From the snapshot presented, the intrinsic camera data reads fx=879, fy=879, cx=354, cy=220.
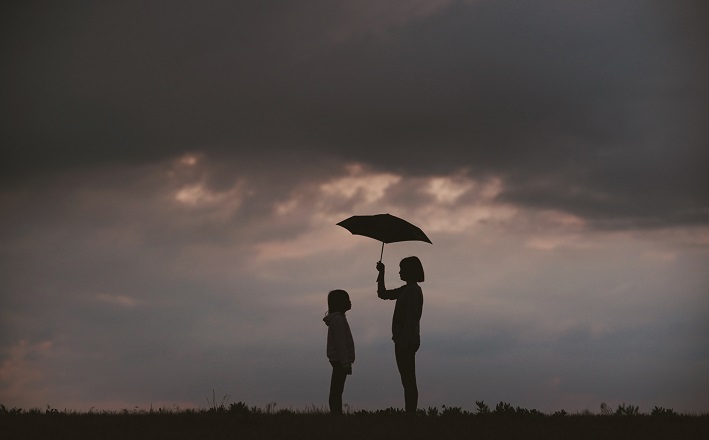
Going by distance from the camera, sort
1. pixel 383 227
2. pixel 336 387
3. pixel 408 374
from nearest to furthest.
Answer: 1. pixel 408 374
2. pixel 336 387
3. pixel 383 227

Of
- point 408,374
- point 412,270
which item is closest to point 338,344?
point 408,374

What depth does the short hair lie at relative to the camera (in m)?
15.8

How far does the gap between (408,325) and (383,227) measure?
2.06 meters

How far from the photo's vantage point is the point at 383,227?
54.7ft

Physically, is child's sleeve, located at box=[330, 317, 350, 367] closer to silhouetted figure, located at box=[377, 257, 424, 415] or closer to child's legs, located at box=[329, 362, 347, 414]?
child's legs, located at box=[329, 362, 347, 414]

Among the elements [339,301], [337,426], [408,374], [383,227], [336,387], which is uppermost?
[383,227]

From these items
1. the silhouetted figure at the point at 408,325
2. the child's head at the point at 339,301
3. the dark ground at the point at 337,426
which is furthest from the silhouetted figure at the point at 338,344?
the silhouetted figure at the point at 408,325

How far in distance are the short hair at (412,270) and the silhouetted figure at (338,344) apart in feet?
4.38

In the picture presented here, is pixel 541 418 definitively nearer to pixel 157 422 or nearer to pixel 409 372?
pixel 409 372

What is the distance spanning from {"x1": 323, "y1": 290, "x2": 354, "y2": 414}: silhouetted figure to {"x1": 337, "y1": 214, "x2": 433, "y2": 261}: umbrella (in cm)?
119

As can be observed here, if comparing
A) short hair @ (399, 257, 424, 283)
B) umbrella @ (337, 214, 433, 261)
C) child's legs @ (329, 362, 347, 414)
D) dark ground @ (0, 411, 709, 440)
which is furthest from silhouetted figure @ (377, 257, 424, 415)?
child's legs @ (329, 362, 347, 414)

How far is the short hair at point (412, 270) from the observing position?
621 inches

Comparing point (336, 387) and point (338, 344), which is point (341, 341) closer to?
point (338, 344)

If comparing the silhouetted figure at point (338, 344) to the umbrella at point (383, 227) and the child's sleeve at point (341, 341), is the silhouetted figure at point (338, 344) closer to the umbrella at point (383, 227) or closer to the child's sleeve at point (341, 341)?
the child's sleeve at point (341, 341)
